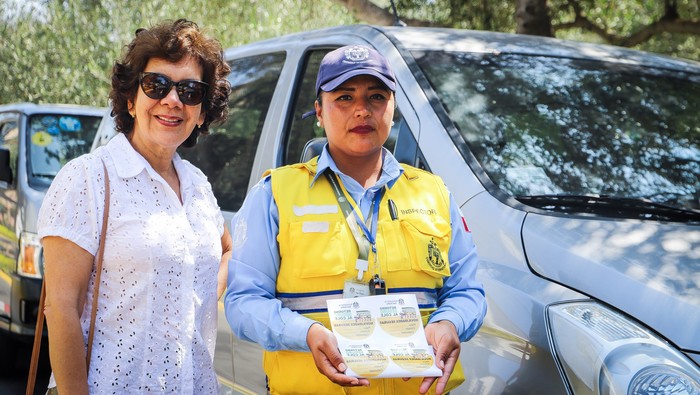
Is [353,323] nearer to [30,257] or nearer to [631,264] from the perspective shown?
[631,264]

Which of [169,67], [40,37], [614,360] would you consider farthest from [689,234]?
[40,37]

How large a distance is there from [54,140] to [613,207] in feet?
19.5

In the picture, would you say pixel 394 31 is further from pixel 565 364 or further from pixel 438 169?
pixel 565 364

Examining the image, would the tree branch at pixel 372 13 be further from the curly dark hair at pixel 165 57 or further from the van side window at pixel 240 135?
the curly dark hair at pixel 165 57

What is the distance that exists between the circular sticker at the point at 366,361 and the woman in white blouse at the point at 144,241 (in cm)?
58

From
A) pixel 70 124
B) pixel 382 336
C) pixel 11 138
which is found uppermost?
pixel 382 336

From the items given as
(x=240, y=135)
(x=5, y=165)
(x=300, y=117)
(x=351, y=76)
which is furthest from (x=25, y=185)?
(x=351, y=76)

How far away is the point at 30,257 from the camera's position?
670cm

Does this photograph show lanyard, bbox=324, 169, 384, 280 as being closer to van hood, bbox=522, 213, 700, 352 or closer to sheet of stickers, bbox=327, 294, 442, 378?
sheet of stickers, bbox=327, 294, 442, 378

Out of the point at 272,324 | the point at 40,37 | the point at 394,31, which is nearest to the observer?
the point at 272,324

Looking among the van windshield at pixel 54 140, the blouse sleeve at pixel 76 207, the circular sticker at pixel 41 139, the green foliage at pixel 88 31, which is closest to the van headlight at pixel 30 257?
the van windshield at pixel 54 140

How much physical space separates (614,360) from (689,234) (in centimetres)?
68

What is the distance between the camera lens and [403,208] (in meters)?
2.68

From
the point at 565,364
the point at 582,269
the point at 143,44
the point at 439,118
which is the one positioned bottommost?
the point at 565,364
